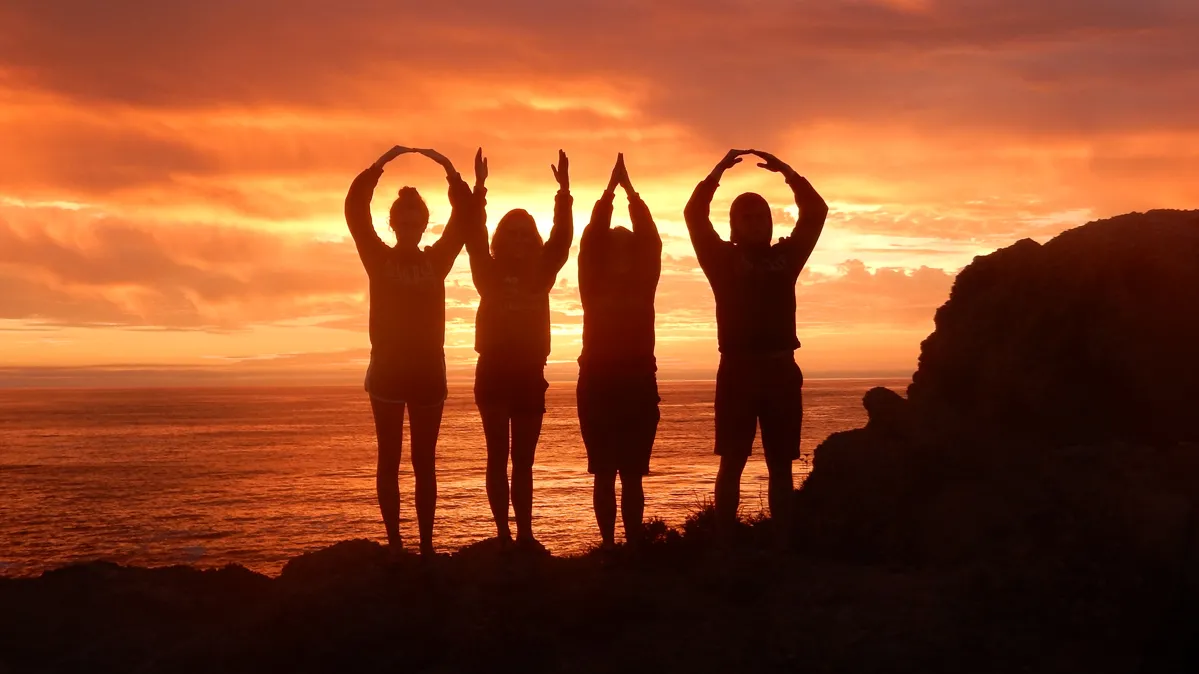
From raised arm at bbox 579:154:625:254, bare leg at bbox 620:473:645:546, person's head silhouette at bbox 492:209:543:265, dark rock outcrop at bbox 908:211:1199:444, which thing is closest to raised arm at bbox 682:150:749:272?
raised arm at bbox 579:154:625:254

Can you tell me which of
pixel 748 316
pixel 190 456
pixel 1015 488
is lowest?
pixel 190 456

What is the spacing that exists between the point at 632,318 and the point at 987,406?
5.21m

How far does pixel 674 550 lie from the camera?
9.70 m

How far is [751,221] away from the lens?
8430 millimetres

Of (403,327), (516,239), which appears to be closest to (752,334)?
(516,239)

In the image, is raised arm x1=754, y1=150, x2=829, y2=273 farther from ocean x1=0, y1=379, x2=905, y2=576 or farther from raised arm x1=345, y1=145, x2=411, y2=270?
ocean x1=0, y1=379, x2=905, y2=576

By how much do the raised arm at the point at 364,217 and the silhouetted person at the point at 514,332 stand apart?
83 centimetres

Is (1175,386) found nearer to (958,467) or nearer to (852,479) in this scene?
(958,467)

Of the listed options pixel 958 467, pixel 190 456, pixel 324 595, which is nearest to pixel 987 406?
pixel 958 467

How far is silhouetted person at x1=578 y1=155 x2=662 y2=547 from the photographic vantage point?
8.38m

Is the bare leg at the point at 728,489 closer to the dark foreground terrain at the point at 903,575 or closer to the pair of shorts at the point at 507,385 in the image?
the dark foreground terrain at the point at 903,575

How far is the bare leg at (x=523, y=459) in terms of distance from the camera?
8.39m

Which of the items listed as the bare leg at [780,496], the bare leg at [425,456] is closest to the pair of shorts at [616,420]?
the bare leg at [780,496]

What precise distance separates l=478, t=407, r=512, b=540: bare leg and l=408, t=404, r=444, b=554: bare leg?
0.44 meters
